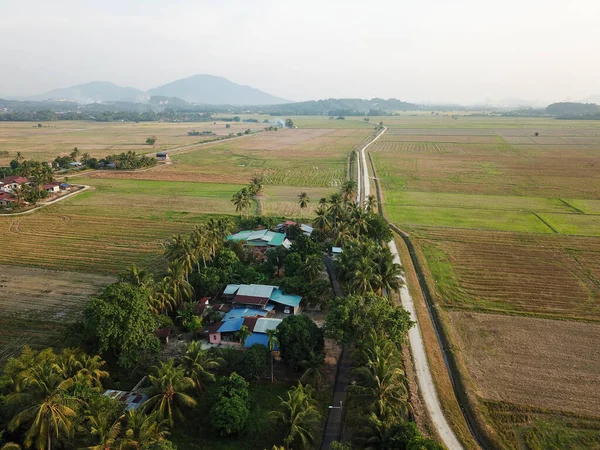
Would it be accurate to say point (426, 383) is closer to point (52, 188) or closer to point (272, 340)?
point (272, 340)

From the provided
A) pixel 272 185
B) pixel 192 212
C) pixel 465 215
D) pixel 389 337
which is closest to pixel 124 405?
pixel 389 337

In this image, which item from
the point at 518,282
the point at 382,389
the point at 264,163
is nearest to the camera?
the point at 382,389

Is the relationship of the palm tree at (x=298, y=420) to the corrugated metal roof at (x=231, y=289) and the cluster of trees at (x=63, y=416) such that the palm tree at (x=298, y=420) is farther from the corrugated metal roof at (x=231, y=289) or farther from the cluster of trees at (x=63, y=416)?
the corrugated metal roof at (x=231, y=289)

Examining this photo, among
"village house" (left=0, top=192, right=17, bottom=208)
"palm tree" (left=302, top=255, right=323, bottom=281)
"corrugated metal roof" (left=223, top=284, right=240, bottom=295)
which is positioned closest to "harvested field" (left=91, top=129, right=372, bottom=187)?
"village house" (left=0, top=192, right=17, bottom=208)

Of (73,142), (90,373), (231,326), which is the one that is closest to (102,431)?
(90,373)

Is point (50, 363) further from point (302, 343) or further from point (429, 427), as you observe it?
point (429, 427)
